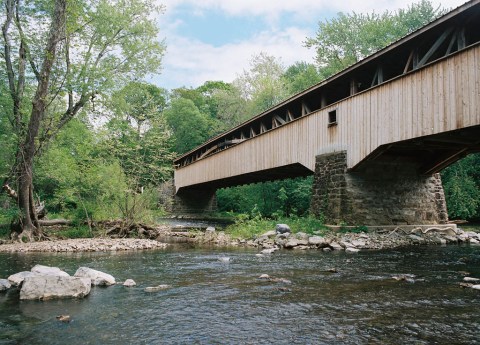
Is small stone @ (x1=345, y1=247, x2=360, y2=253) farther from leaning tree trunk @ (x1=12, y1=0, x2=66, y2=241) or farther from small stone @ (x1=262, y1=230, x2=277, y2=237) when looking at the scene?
leaning tree trunk @ (x1=12, y1=0, x2=66, y2=241)

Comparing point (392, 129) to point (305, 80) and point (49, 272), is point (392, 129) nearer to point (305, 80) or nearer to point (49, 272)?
point (49, 272)

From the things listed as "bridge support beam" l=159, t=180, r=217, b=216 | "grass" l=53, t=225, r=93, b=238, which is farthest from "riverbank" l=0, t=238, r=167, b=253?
"bridge support beam" l=159, t=180, r=217, b=216

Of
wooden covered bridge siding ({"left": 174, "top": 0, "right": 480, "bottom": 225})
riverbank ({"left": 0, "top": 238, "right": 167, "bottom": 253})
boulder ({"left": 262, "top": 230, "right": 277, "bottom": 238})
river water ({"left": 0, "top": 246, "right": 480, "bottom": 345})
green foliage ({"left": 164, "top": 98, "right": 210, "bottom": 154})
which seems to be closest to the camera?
river water ({"left": 0, "top": 246, "right": 480, "bottom": 345})

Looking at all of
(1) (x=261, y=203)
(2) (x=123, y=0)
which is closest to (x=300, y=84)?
(1) (x=261, y=203)

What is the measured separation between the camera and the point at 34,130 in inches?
401

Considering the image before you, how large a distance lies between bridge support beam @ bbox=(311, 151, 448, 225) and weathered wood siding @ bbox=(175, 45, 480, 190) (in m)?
0.60

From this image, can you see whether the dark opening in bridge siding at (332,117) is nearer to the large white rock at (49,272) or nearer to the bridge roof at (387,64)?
the bridge roof at (387,64)

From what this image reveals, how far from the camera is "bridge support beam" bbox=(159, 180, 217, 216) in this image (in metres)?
32.4

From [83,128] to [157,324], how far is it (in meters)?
12.1

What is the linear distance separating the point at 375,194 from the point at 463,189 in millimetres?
9486

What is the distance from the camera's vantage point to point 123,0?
1492cm

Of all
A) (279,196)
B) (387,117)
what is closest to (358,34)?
(279,196)

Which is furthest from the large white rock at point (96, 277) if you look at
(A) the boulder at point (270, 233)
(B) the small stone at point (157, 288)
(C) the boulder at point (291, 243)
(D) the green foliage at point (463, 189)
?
(D) the green foliage at point (463, 189)

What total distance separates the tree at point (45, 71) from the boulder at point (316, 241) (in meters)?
7.68
